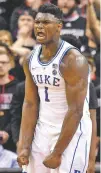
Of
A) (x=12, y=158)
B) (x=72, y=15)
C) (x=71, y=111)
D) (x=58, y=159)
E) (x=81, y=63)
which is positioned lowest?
(x=12, y=158)

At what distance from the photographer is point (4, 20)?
7496mm

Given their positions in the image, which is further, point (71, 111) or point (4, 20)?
point (4, 20)

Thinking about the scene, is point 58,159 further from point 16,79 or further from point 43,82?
point 16,79

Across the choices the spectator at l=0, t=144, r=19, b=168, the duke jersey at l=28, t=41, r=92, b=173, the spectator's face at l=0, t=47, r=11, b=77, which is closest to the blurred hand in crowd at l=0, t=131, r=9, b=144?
the spectator at l=0, t=144, r=19, b=168

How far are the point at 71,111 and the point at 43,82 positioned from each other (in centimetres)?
34

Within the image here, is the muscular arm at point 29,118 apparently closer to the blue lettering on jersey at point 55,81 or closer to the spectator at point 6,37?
the blue lettering on jersey at point 55,81

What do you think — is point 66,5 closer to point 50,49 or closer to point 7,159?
point 7,159

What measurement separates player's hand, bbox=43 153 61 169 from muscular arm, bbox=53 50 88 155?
0.09m

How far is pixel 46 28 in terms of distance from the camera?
4129 mm

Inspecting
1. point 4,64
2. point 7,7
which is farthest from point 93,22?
point 4,64

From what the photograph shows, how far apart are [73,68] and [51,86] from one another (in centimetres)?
28

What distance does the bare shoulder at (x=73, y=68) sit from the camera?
13.2 feet

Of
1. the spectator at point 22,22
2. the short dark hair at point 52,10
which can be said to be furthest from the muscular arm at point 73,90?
the spectator at point 22,22

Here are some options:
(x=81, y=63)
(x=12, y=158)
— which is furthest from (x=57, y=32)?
(x=12, y=158)
